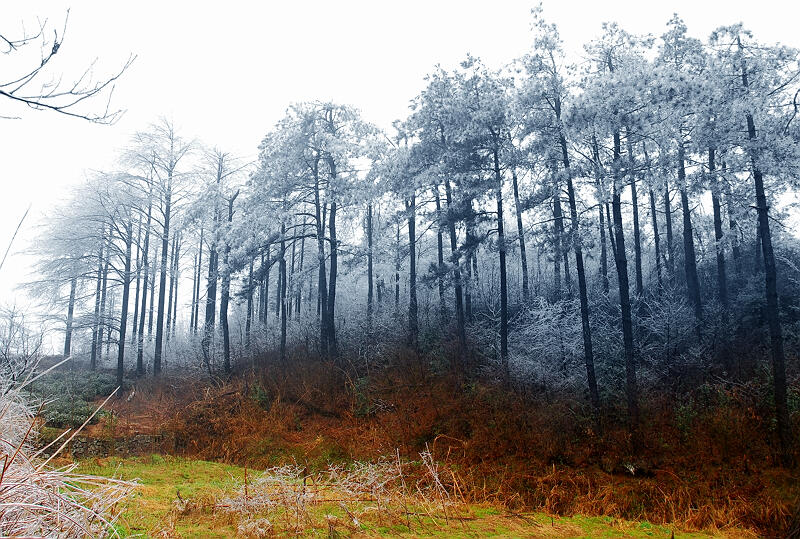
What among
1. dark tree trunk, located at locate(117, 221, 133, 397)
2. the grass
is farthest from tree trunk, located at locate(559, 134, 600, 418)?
dark tree trunk, located at locate(117, 221, 133, 397)

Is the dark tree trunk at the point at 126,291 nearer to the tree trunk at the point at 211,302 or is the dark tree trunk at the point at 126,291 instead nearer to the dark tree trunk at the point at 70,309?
the dark tree trunk at the point at 70,309

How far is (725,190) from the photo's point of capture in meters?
12.7

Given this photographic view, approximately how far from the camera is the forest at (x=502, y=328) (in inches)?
360

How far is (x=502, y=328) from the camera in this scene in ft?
Result: 50.0

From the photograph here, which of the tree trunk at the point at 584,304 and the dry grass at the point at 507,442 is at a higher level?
the tree trunk at the point at 584,304

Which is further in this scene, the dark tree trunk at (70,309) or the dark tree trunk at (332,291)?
the dark tree trunk at (70,309)

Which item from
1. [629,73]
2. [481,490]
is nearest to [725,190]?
[629,73]

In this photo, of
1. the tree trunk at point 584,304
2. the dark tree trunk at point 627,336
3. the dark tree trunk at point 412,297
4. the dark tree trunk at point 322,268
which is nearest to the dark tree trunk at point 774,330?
the dark tree trunk at point 627,336

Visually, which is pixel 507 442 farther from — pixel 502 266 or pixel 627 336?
pixel 502 266

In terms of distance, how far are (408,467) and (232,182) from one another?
59.0 ft

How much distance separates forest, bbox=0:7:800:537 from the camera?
9.15 meters

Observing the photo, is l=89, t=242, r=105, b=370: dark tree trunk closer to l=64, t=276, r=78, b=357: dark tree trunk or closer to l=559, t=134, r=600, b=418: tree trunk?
l=64, t=276, r=78, b=357: dark tree trunk

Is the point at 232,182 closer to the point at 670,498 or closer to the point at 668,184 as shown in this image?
the point at 668,184

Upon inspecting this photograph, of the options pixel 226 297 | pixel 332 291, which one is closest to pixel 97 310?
pixel 226 297
